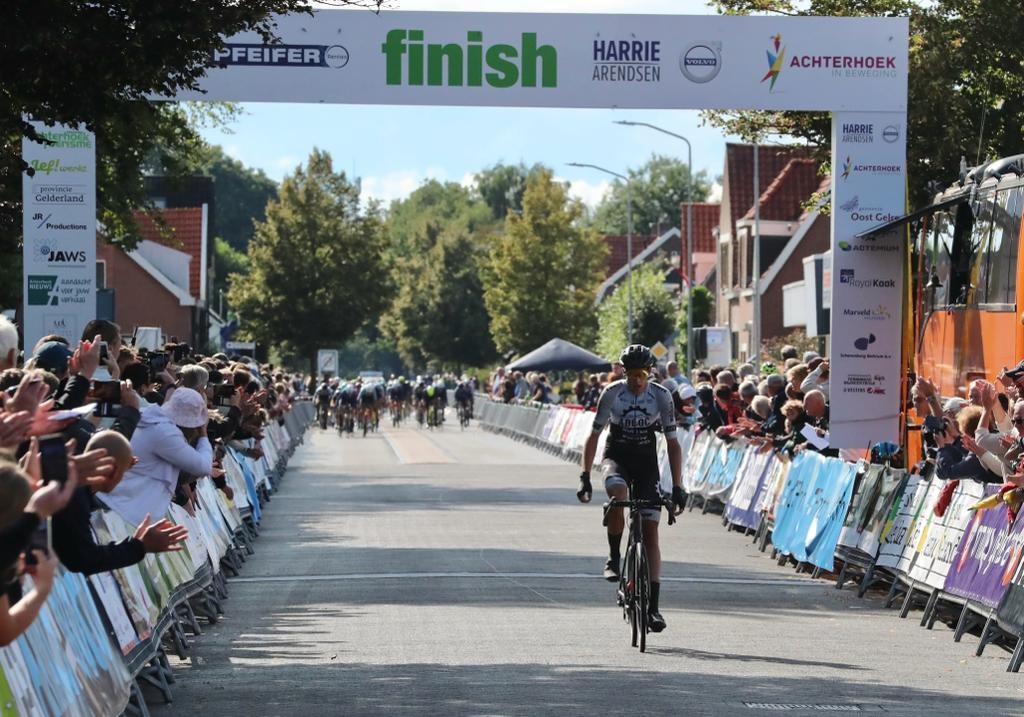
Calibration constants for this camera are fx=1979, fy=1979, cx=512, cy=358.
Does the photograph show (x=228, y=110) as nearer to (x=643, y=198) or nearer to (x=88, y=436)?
(x=88, y=436)

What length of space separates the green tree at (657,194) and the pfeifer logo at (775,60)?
12909cm

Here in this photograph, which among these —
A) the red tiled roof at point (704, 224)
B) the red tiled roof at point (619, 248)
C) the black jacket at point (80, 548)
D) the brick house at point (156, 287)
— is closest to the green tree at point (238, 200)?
the red tiled roof at point (619, 248)

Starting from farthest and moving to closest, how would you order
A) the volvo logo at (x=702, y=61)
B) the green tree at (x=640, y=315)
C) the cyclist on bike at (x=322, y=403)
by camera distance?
the green tree at (x=640, y=315) < the cyclist on bike at (x=322, y=403) < the volvo logo at (x=702, y=61)

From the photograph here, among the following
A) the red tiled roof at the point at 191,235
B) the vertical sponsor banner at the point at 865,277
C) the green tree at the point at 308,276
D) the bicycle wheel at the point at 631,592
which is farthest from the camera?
the green tree at the point at 308,276

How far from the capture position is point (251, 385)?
2175 centimetres

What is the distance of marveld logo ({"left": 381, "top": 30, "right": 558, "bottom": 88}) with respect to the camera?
20.0 meters

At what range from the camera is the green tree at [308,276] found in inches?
3319

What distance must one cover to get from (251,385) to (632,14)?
19.0 ft

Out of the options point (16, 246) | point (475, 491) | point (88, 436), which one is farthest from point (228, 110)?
point (88, 436)

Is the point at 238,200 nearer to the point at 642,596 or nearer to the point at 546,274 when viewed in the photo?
the point at 546,274

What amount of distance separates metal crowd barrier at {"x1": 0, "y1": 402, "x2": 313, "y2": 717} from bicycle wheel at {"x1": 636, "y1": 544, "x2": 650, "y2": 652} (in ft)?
9.24

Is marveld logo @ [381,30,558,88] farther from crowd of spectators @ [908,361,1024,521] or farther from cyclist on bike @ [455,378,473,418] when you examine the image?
cyclist on bike @ [455,378,473,418]

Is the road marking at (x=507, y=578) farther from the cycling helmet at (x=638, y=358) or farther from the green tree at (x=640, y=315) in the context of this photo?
the green tree at (x=640, y=315)

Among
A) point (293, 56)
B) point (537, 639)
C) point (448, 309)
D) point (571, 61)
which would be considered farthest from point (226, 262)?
point (537, 639)
